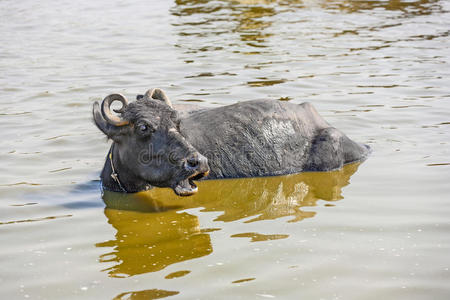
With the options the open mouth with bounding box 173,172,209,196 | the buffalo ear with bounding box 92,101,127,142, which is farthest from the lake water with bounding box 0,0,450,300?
the buffalo ear with bounding box 92,101,127,142

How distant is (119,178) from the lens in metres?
7.32

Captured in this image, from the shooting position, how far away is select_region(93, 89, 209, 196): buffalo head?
6504mm

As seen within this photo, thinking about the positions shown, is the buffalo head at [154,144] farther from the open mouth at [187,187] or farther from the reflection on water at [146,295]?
the reflection on water at [146,295]

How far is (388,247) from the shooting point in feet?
18.1

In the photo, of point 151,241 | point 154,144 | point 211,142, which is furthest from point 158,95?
point 151,241

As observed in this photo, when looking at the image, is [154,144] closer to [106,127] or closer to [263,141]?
[106,127]

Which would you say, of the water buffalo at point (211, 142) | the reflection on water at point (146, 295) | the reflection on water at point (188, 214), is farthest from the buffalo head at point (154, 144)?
the reflection on water at point (146, 295)

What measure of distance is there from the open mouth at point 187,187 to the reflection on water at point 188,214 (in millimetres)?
259

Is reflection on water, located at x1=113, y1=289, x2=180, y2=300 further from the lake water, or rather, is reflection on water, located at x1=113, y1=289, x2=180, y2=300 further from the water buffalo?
the water buffalo

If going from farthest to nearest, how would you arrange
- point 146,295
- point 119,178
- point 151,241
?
point 119,178 → point 151,241 → point 146,295

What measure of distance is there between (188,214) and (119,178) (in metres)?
1.12

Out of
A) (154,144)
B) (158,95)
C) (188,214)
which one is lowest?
(188,214)

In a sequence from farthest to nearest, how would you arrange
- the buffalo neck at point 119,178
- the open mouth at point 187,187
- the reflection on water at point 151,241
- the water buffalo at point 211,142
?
1. the buffalo neck at point 119,178
2. the water buffalo at point 211,142
3. the open mouth at point 187,187
4. the reflection on water at point 151,241

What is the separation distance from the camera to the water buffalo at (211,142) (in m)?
6.68
